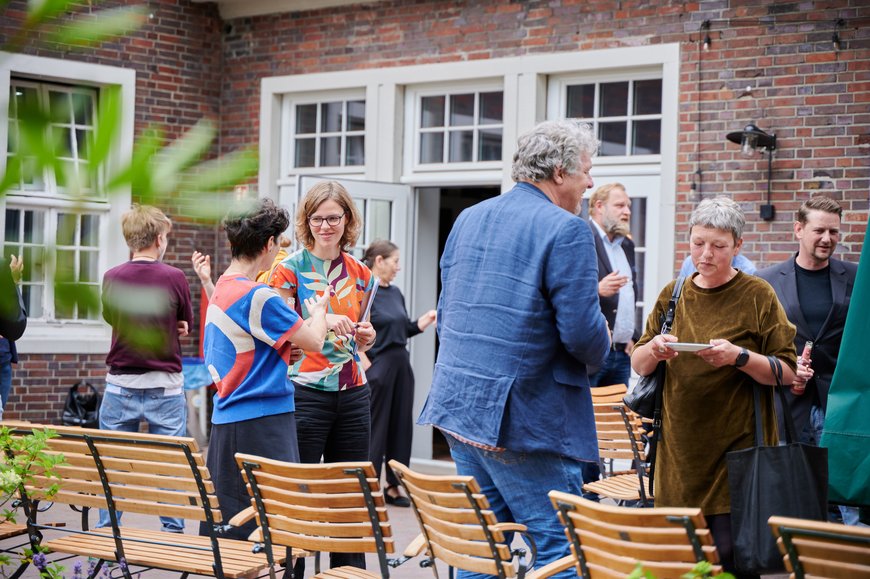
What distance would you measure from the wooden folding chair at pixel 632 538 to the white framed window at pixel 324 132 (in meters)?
8.07

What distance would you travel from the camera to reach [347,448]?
15.9ft

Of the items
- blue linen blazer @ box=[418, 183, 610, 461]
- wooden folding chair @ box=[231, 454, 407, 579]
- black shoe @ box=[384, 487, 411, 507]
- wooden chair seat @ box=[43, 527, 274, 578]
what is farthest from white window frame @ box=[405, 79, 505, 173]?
blue linen blazer @ box=[418, 183, 610, 461]

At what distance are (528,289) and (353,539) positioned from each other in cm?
109

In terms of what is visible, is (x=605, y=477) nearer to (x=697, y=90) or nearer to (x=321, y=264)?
(x=321, y=264)

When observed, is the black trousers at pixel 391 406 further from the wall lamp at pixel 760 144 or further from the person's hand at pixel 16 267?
A: the person's hand at pixel 16 267

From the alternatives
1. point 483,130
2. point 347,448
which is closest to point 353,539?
point 347,448

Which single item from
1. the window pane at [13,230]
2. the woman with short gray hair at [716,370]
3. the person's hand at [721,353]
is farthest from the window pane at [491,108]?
the window pane at [13,230]

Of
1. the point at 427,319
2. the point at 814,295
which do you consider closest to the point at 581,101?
the point at 427,319

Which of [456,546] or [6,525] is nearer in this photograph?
[456,546]

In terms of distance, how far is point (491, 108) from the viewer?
10.1 meters

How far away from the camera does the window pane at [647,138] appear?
30.2 feet

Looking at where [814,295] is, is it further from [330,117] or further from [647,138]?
[330,117]

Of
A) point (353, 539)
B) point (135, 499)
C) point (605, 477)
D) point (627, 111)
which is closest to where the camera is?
point (353, 539)

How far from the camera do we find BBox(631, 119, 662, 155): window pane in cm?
920
